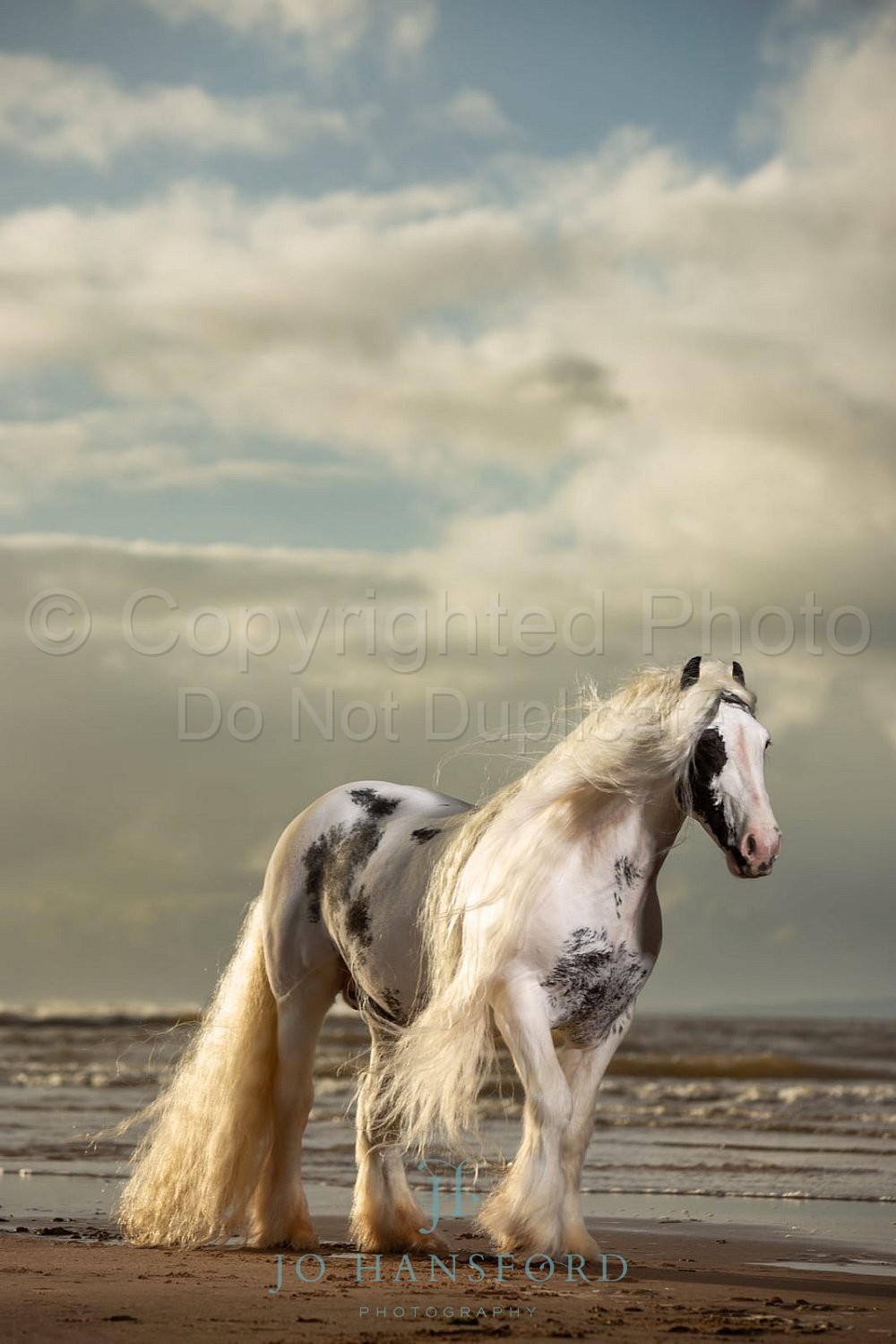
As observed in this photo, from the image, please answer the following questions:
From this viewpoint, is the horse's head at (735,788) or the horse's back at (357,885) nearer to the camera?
the horse's head at (735,788)

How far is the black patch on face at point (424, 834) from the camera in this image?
5.70 metres

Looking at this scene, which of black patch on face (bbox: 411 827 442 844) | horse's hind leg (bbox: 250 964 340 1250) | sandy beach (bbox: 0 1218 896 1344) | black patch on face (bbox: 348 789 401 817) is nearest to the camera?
sandy beach (bbox: 0 1218 896 1344)

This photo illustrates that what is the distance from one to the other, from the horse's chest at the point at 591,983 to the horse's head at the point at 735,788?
0.50 m

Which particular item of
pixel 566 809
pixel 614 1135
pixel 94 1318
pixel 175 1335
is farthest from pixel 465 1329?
pixel 614 1135

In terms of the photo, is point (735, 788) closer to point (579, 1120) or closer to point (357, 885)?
point (579, 1120)

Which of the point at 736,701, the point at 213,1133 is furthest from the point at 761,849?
the point at 213,1133

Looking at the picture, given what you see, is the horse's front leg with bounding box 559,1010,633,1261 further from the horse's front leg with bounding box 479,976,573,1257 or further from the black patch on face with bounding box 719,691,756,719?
the black patch on face with bounding box 719,691,756,719

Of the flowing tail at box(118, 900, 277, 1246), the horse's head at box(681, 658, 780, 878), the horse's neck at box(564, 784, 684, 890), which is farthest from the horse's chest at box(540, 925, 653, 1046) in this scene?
the flowing tail at box(118, 900, 277, 1246)

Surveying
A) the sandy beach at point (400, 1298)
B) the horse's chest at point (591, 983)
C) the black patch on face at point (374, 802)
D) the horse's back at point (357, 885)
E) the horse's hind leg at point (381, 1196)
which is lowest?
the sandy beach at point (400, 1298)

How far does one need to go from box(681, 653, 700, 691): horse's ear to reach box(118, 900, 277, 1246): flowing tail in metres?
2.24

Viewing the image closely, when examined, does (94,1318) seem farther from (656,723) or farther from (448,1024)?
(656,723)

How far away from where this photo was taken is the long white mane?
491cm

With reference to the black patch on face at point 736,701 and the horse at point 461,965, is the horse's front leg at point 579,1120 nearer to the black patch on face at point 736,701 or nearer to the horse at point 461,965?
the horse at point 461,965

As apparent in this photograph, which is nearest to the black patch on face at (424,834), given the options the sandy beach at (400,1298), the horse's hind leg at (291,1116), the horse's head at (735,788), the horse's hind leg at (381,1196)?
the horse's hind leg at (291,1116)
